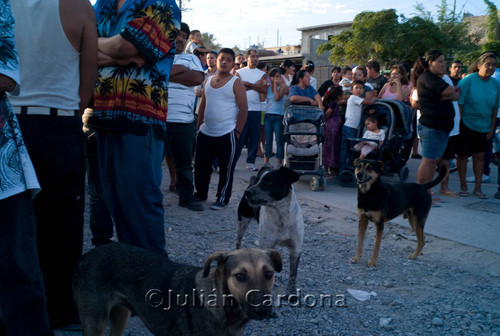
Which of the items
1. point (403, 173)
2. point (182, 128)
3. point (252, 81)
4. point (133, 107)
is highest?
point (252, 81)

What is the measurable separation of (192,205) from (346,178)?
10.6 ft

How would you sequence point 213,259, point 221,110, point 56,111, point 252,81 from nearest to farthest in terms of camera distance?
1. point 213,259
2. point 56,111
3. point 221,110
4. point 252,81

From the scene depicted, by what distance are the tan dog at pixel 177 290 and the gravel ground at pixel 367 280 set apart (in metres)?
0.68

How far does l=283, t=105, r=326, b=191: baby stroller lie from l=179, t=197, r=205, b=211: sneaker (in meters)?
2.12

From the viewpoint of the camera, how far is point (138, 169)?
8.29 ft

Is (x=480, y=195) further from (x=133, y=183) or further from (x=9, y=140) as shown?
(x=9, y=140)

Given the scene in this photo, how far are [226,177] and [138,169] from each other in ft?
10.7

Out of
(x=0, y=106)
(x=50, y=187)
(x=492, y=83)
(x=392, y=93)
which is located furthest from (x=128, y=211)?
(x=392, y=93)

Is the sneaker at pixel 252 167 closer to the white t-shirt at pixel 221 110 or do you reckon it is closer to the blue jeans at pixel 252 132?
the blue jeans at pixel 252 132

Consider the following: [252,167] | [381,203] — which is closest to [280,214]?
[381,203]

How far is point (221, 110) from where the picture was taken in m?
5.61

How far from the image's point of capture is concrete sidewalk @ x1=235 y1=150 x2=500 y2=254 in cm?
488

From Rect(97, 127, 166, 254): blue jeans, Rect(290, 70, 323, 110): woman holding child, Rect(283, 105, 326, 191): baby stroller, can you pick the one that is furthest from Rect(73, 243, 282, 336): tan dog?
Rect(290, 70, 323, 110): woman holding child

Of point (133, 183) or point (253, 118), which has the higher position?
point (253, 118)
